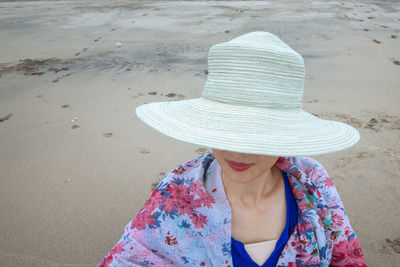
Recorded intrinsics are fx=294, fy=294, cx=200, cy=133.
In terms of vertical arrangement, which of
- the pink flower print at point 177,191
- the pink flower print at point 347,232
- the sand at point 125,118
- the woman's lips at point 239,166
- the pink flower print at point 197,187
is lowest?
the sand at point 125,118

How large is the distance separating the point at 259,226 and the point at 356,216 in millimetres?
1296

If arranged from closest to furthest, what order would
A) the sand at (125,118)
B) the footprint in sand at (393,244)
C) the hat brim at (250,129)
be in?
the hat brim at (250,129)
the footprint in sand at (393,244)
the sand at (125,118)

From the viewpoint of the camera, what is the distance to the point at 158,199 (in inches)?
41.1

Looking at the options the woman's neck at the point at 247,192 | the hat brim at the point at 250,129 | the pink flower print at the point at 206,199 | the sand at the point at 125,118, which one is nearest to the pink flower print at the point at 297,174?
the woman's neck at the point at 247,192

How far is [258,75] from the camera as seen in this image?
90 cm

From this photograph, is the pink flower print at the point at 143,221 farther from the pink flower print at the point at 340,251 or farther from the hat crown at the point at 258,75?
the pink flower print at the point at 340,251

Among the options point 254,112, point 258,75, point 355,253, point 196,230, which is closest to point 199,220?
point 196,230

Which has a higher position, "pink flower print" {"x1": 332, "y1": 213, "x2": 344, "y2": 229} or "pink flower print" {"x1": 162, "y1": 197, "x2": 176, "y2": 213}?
"pink flower print" {"x1": 162, "y1": 197, "x2": 176, "y2": 213}

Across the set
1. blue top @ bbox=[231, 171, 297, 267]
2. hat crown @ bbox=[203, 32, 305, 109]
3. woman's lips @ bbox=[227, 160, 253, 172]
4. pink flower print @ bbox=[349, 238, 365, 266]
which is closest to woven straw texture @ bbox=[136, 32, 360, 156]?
hat crown @ bbox=[203, 32, 305, 109]

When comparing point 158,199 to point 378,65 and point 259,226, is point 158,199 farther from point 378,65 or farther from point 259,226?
point 378,65

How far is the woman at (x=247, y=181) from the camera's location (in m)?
0.88

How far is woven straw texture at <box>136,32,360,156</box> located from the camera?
0.84 m

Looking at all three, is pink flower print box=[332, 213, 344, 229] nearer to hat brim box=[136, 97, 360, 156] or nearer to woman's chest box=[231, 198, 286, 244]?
woman's chest box=[231, 198, 286, 244]

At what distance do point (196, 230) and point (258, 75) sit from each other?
562 mm
